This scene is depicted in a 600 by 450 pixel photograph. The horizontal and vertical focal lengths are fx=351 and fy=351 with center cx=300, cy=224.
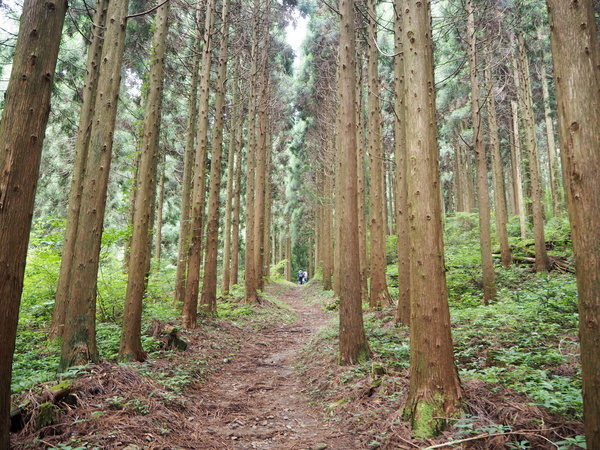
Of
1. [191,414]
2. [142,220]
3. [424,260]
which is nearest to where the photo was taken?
[424,260]

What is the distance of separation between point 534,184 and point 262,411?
39.1 feet

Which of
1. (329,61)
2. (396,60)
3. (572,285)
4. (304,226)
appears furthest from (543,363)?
(304,226)

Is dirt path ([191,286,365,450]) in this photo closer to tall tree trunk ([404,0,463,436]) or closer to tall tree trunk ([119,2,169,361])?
tall tree trunk ([404,0,463,436])

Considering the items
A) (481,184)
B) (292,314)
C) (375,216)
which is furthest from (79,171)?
(481,184)

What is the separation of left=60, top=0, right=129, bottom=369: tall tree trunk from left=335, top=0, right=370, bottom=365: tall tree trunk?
3.62m

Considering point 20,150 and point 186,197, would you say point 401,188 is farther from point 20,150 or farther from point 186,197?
point 20,150

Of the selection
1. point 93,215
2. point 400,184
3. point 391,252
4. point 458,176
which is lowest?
point 93,215

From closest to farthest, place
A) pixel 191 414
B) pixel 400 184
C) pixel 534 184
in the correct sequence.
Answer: pixel 191 414
pixel 400 184
pixel 534 184

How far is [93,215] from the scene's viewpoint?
15.6 feet

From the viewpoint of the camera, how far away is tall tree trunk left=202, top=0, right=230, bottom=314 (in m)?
9.96

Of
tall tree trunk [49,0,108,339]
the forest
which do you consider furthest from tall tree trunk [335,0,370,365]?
tall tree trunk [49,0,108,339]

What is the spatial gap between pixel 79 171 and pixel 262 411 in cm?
601

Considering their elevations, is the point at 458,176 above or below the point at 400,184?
above

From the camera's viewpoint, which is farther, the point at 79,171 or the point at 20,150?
the point at 79,171
